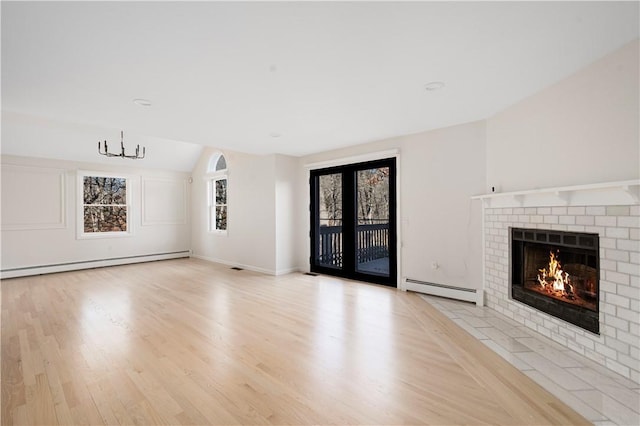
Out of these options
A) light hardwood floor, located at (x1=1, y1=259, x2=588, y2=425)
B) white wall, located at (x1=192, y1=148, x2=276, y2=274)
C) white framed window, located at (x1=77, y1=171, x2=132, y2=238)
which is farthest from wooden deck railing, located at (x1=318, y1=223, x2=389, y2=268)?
white framed window, located at (x1=77, y1=171, x2=132, y2=238)

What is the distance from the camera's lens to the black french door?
4.69m

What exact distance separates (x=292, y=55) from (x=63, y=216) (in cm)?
646

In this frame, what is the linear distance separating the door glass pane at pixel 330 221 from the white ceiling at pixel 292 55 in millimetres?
2090

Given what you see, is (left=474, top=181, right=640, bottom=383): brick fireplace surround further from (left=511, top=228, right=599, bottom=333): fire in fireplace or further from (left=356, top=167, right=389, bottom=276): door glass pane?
(left=356, top=167, right=389, bottom=276): door glass pane

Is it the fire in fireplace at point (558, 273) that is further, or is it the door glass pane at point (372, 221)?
the door glass pane at point (372, 221)

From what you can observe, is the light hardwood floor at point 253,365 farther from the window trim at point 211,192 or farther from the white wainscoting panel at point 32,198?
the window trim at point 211,192

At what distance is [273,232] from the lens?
221 inches

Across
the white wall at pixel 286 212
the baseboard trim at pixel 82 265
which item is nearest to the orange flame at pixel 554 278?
the white wall at pixel 286 212

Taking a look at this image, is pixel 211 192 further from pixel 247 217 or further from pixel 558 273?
pixel 558 273

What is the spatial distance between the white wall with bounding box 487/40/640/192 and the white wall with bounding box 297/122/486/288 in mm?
447

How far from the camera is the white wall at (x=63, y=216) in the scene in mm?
5383

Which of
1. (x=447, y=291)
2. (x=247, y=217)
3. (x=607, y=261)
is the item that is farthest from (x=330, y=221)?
(x=607, y=261)

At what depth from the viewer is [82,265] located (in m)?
6.16

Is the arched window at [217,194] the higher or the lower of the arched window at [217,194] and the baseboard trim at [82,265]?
the higher
